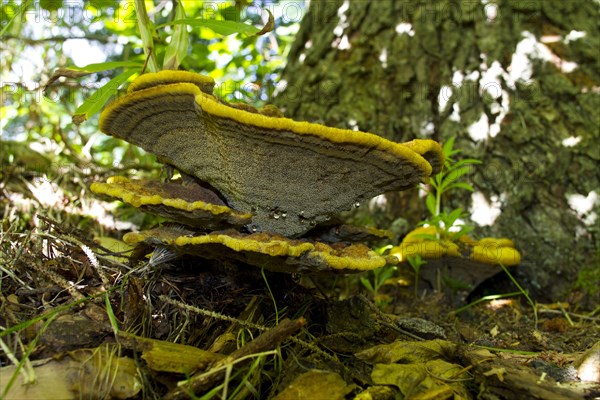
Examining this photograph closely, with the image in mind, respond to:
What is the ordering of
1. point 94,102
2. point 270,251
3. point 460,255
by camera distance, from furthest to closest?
point 460,255 < point 94,102 < point 270,251

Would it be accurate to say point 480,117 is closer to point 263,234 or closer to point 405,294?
point 405,294

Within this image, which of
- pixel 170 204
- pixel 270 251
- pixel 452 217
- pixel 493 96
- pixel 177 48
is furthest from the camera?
pixel 493 96

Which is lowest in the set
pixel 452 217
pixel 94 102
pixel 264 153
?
pixel 452 217

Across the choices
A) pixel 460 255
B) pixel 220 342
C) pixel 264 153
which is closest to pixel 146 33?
pixel 264 153

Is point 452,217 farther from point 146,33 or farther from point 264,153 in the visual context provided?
point 146,33

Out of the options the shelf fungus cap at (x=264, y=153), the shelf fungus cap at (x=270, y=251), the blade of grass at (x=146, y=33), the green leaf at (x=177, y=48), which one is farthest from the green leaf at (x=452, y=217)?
the blade of grass at (x=146, y=33)

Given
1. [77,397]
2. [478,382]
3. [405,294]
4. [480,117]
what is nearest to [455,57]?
[480,117]
